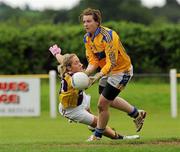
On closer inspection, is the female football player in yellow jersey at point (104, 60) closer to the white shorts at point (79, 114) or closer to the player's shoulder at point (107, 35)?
the player's shoulder at point (107, 35)

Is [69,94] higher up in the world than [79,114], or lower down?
higher up

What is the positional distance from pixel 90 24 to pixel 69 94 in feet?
4.14

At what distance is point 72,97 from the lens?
13.4 meters

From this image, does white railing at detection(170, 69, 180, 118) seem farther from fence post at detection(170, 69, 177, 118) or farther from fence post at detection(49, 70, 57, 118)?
fence post at detection(49, 70, 57, 118)

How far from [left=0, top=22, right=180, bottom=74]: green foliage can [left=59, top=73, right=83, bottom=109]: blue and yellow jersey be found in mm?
15967

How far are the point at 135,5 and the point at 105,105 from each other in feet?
227

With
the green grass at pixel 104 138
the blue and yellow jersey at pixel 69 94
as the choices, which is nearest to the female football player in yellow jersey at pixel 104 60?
the blue and yellow jersey at pixel 69 94

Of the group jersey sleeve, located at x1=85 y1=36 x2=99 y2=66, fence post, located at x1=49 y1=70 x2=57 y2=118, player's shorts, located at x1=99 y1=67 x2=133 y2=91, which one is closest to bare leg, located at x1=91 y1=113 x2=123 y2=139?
player's shorts, located at x1=99 y1=67 x2=133 y2=91

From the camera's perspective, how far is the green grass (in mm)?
12219

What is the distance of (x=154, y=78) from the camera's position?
27.0m

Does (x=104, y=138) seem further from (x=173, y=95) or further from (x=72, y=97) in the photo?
(x=173, y=95)

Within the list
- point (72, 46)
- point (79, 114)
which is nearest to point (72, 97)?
point (79, 114)

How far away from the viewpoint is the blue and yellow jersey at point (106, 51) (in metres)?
12.9

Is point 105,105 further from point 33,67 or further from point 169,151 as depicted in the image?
point 33,67
